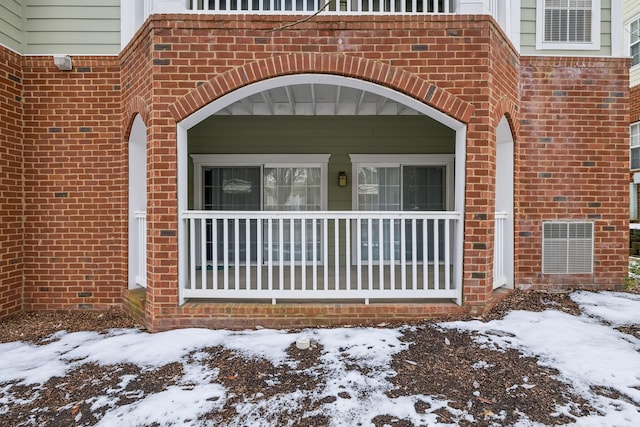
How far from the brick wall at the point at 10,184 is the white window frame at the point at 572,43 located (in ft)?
22.3

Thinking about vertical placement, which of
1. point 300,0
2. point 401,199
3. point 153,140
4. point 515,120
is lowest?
point 401,199

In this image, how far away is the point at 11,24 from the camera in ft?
14.5

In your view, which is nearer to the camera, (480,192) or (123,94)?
(480,192)

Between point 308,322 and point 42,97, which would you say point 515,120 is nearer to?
point 308,322

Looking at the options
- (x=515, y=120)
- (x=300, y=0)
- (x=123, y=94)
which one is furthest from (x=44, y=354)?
(x=515, y=120)

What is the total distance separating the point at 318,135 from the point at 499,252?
3.45m

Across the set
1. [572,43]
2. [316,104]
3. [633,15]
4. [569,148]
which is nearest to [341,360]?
[316,104]

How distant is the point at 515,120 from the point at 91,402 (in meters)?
5.35

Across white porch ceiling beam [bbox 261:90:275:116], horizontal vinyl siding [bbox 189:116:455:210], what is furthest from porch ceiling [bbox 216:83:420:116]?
horizontal vinyl siding [bbox 189:116:455:210]

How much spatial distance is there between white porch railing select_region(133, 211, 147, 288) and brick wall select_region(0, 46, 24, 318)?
1.44m

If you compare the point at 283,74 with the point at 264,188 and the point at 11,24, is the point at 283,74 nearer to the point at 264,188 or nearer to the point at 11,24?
the point at 264,188

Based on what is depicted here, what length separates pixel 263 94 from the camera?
5250mm

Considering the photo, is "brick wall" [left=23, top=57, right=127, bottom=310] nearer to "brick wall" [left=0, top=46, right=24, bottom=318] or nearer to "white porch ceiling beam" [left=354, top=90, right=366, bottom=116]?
"brick wall" [left=0, top=46, right=24, bottom=318]

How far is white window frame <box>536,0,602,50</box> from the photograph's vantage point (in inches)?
191
